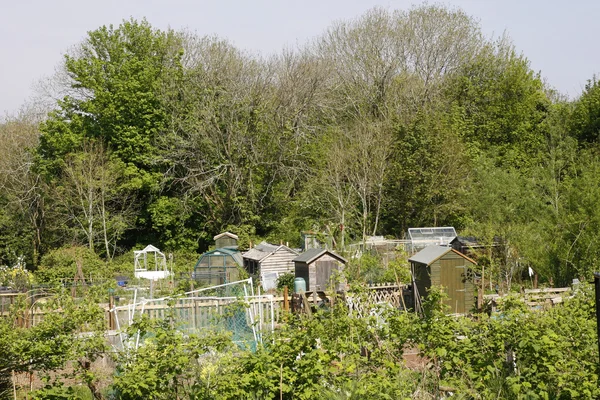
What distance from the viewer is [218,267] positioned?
24.8 meters

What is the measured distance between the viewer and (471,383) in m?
6.91

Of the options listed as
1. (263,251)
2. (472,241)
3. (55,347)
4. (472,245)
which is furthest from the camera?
(263,251)

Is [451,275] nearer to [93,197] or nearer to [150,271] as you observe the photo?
[150,271]

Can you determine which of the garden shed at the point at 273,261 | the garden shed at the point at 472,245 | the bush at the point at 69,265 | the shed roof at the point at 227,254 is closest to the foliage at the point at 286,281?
the garden shed at the point at 273,261

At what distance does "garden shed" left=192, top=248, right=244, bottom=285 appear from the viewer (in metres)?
24.1

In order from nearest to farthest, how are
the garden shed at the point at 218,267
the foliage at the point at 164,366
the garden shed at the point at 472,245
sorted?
1. the foliage at the point at 164,366
2. the garden shed at the point at 472,245
3. the garden shed at the point at 218,267

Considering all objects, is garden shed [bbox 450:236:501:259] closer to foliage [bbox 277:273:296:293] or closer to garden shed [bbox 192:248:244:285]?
foliage [bbox 277:273:296:293]

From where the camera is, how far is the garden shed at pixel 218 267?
24125 millimetres

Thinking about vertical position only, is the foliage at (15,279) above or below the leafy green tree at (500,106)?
below

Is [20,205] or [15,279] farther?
[20,205]

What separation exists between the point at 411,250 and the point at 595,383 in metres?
20.5

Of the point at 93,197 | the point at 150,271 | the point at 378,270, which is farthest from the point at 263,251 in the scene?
the point at 93,197

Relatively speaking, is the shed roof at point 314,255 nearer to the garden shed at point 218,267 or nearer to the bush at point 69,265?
the garden shed at point 218,267

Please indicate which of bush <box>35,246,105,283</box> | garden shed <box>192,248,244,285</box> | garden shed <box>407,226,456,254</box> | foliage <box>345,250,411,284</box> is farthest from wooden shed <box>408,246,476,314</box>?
bush <box>35,246,105,283</box>
